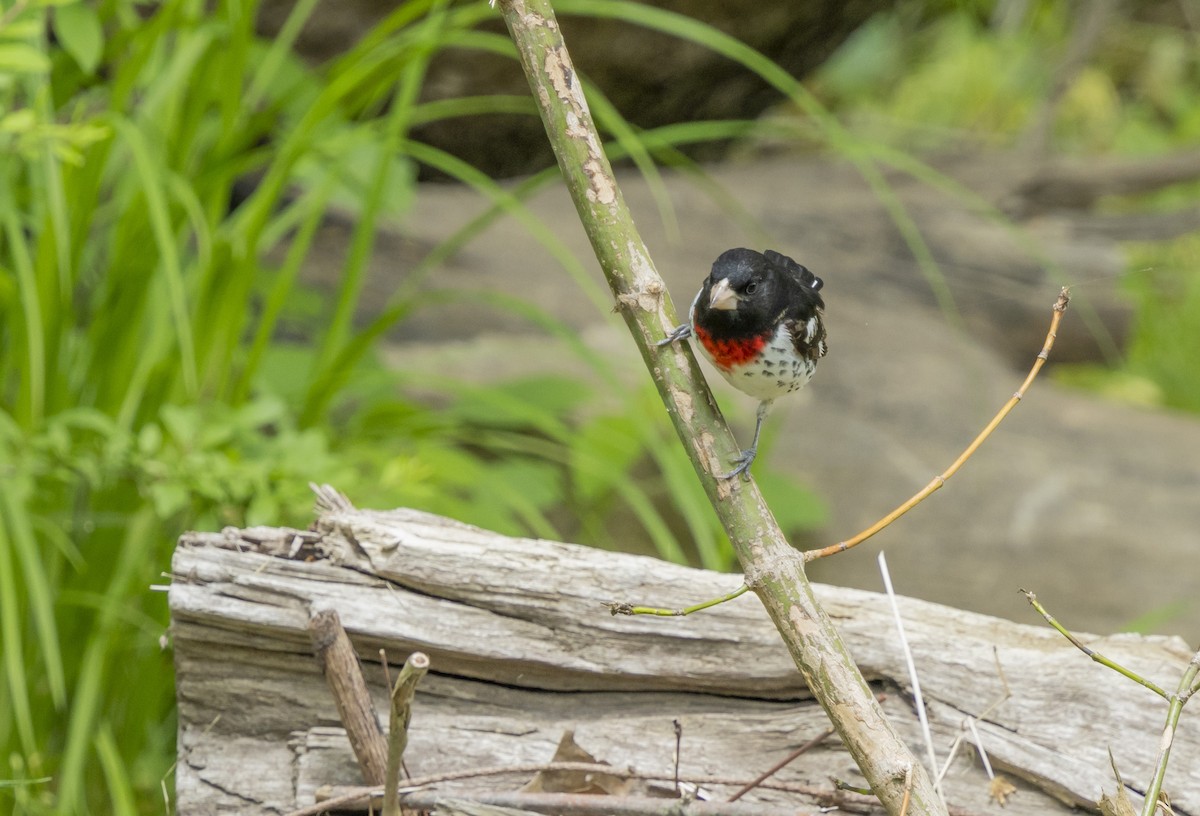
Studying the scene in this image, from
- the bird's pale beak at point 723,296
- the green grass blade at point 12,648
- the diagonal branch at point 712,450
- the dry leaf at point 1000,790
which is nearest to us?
the diagonal branch at point 712,450

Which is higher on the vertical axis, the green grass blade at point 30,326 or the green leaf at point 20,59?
the green leaf at point 20,59

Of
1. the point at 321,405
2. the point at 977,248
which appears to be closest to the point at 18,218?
the point at 321,405

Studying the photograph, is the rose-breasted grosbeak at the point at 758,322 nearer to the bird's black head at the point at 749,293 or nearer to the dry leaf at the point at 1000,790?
the bird's black head at the point at 749,293

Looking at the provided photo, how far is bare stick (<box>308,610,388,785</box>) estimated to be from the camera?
1436mm

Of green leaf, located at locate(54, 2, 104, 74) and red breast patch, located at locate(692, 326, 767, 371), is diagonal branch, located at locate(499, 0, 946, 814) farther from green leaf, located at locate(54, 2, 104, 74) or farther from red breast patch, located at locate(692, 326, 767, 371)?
green leaf, located at locate(54, 2, 104, 74)

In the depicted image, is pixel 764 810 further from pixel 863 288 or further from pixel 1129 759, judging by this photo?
pixel 863 288

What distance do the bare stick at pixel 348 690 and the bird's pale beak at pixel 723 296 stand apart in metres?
0.63

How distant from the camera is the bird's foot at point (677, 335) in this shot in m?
1.25

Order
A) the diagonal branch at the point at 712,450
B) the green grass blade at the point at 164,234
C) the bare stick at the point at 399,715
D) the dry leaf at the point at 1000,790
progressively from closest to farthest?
the bare stick at the point at 399,715 → the diagonal branch at the point at 712,450 → the dry leaf at the point at 1000,790 → the green grass blade at the point at 164,234

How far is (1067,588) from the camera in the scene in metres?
3.50

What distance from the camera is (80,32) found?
1.87 meters

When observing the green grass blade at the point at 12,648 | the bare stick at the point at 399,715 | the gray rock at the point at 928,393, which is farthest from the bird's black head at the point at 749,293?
the green grass blade at the point at 12,648

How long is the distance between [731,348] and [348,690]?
0.65 meters

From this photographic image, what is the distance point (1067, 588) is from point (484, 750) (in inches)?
98.5
